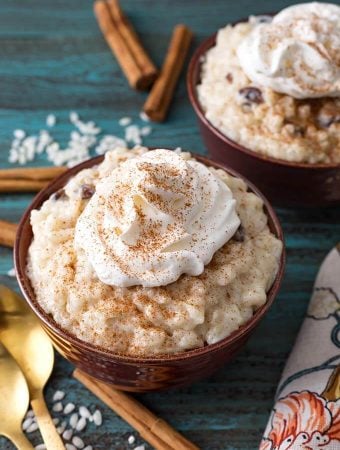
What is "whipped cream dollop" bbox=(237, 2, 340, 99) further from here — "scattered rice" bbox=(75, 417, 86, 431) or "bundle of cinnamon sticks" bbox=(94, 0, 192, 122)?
"scattered rice" bbox=(75, 417, 86, 431)

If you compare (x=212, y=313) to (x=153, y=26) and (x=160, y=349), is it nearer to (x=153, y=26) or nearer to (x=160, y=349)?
(x=160, y=349)

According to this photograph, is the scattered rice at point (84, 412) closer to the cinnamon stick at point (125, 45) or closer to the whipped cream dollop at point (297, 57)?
the whipped cream dollop at point (297, 57)

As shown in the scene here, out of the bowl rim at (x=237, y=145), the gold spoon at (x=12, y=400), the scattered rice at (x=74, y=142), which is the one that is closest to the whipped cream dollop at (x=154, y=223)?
the bowl rim at (x=237, y=145)

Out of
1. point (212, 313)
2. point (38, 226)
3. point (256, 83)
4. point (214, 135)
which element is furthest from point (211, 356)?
point (256, 83)

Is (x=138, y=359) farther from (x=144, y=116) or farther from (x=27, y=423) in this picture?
(x=144, y=116)

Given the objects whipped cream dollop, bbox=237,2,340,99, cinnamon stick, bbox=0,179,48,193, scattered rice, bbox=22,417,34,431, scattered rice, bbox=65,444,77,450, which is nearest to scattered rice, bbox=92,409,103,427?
scattered rice, bbox=65,444,77,450
